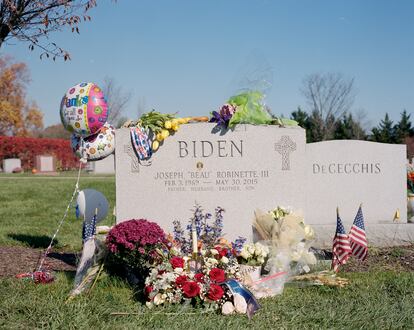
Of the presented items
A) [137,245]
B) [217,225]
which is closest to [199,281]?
[137,245]

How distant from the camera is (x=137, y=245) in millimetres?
4961

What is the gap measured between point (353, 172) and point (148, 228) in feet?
14.1

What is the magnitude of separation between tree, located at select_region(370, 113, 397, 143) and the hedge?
2255 cm

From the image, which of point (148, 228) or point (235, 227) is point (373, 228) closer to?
point (235, 227)

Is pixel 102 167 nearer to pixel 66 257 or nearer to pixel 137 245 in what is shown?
pixel 66 257

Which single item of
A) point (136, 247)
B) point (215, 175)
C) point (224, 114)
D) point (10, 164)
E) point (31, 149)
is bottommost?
point (136, 247)

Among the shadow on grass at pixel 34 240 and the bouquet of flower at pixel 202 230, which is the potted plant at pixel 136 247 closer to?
the bouquet of flower at pixel 202 230

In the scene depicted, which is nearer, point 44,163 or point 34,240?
point 34,240

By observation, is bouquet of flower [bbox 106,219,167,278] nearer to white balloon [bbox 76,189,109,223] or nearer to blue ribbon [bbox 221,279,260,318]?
blue ribbon [bbox 221,279,260,318]

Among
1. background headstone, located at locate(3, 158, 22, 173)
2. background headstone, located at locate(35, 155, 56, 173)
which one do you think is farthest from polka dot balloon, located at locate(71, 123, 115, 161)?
background headstone, located at locate(3, 158, 22, 173)

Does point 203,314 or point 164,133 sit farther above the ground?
point 164,133

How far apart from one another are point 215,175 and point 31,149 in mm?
31834

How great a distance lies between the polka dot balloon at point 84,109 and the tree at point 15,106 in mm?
43675

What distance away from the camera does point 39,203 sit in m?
13.0
